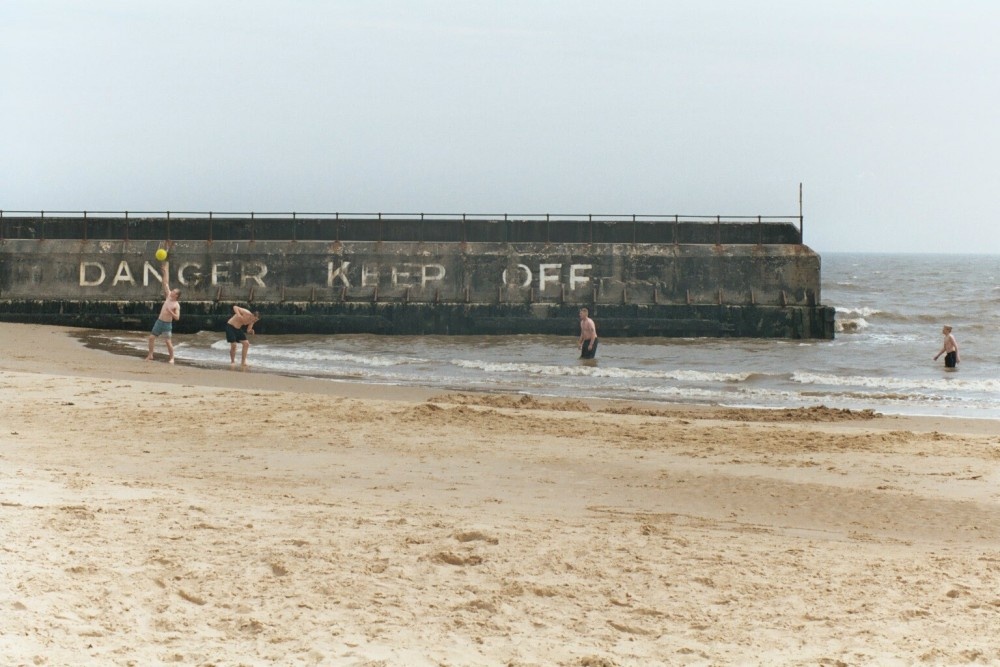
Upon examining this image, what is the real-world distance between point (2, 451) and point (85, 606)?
4363mm

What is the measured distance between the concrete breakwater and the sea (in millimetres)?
793

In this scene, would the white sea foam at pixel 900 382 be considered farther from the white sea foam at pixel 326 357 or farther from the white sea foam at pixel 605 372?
the white sea foam at pixel 326 357

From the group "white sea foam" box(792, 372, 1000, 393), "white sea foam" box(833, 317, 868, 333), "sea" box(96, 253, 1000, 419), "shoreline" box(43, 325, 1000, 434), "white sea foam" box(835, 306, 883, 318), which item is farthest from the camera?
"white sea foam" box(835, 306, 883, 318)

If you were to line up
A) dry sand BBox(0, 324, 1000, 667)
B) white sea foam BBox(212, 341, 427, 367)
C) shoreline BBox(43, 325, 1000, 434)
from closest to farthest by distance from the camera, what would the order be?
dry sand BBox(0, 324, 1000, 667), shoreline BBox(43, 325, 1000, 434), white sea foam BBox(212, 341, 427, 367)

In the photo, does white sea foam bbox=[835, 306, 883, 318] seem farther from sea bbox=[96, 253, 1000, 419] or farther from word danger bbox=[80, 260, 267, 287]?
word danger bbox=[80, 260, 267, 287]

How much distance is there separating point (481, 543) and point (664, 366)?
16960 mm

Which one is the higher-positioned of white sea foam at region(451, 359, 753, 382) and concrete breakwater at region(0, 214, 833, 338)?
concrete breakwater at region(0, 214, 833, 338)

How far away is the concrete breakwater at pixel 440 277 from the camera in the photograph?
3078cm

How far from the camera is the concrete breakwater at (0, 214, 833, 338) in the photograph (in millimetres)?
30781

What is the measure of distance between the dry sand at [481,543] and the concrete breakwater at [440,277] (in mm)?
18630

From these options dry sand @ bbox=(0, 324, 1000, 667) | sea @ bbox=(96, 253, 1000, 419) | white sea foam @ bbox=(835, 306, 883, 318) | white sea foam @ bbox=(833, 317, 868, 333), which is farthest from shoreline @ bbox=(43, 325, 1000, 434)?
white sea foam @ bbox=(835, 306, 883, 318)

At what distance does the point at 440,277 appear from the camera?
31.5 m

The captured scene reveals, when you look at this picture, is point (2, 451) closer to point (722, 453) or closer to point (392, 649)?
point (392, 649)

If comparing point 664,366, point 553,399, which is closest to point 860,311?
point 664,366
